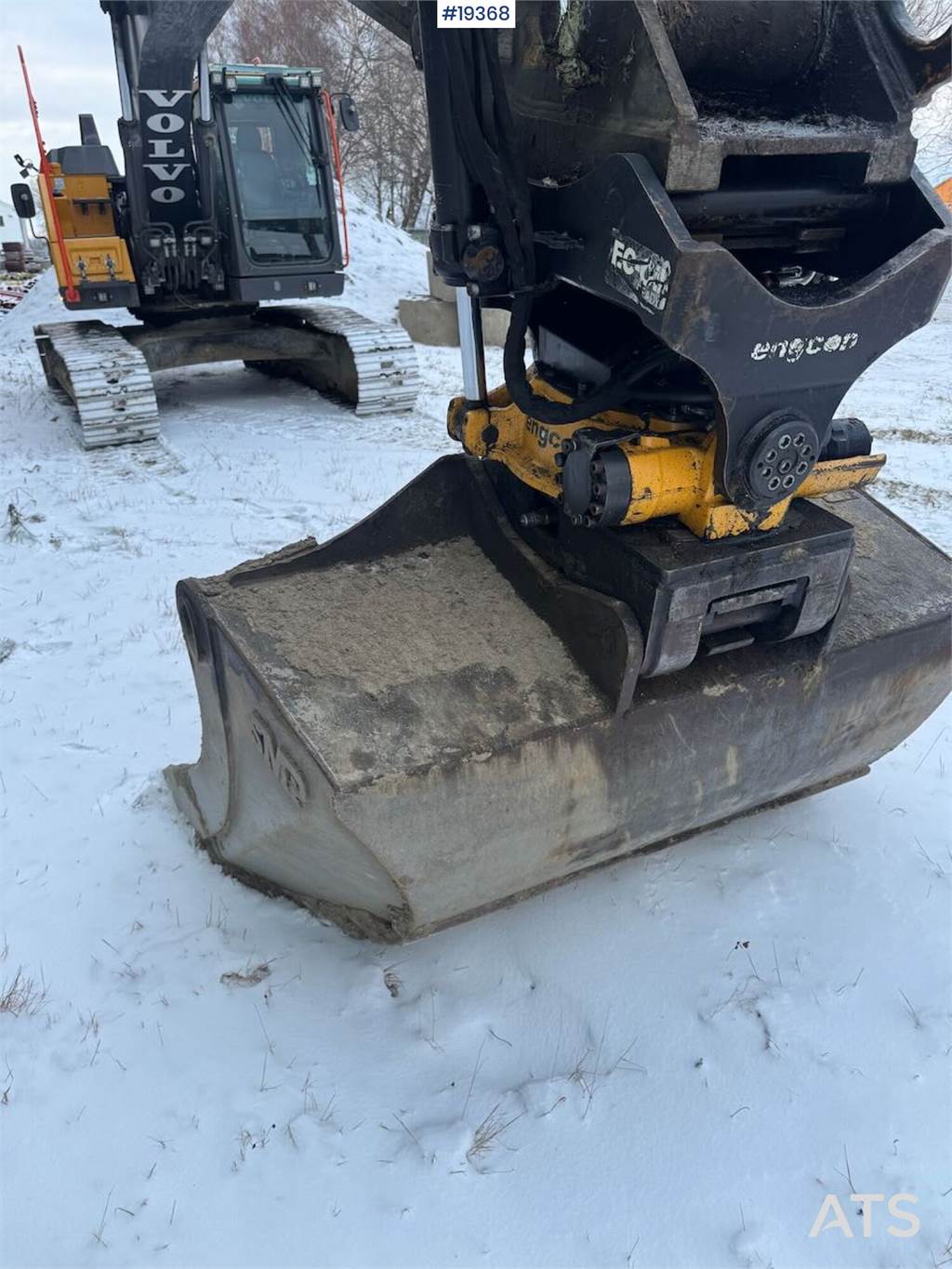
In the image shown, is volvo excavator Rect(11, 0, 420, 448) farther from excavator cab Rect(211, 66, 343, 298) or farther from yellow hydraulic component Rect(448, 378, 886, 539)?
yellow hydraulic component Rect(448, 378, 886, 539)

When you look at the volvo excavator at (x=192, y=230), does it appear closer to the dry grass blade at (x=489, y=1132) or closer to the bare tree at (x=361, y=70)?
the dry grass blade at (x=489, y=1132)

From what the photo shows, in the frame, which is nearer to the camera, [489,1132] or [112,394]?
[489,1132]

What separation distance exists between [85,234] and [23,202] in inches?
26.3

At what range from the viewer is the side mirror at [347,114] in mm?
7730

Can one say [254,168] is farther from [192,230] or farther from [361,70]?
[361,70]

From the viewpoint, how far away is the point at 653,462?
201cm

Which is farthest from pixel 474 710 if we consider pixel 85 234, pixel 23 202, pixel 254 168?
pixel 23 202

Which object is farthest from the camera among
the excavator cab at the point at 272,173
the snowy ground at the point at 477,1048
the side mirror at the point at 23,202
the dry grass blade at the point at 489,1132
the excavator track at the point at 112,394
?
the side mirror at the point at 23,202

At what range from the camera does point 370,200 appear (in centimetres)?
2745

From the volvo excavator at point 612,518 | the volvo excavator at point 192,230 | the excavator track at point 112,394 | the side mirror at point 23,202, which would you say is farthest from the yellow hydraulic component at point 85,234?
the volvo excavator at point 612,518

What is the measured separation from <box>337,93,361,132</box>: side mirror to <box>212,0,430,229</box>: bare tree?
15494 millimetres

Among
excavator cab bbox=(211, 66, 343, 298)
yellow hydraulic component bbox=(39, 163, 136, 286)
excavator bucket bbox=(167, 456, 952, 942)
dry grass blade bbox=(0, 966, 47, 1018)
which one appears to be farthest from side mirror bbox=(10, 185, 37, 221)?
dry grass blade bbox=(0, 966, 47, 1018)

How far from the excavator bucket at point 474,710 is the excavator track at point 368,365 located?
220 inches

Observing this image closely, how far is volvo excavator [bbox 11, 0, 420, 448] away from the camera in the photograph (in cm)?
703
